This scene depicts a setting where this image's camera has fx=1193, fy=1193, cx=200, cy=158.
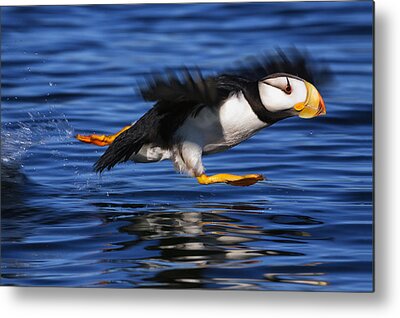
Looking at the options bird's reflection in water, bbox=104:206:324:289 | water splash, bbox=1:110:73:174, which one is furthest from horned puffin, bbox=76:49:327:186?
water splash, bbox=1:110:73:174

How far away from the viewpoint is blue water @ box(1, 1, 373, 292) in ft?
11.3

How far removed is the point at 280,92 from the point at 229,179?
0.30m

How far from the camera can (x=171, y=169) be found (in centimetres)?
355

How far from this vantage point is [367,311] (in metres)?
3.44

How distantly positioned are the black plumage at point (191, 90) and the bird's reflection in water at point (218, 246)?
0.77ft

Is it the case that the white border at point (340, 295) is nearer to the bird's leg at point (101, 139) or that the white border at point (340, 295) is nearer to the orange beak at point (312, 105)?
the orange beak at point (312, 105)

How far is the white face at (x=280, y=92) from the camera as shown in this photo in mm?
3506

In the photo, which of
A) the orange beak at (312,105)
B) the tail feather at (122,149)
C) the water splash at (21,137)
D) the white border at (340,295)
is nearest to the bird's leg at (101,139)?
the tail feather at (122,149)

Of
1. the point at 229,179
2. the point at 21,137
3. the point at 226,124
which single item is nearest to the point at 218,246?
the point at 229,179

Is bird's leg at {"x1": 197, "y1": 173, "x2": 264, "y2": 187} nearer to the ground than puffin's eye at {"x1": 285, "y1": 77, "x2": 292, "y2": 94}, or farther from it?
nearer to the ground

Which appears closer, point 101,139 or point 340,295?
point 340,295

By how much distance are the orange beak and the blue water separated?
0.07 feet

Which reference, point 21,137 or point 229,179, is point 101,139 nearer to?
point 21,137

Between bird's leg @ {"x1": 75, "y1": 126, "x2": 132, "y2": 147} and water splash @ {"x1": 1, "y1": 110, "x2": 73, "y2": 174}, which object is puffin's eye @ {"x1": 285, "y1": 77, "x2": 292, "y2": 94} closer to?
bird's leg @ {"x1": 75, "y1": 126, "x2": 132, "y2": 147}
